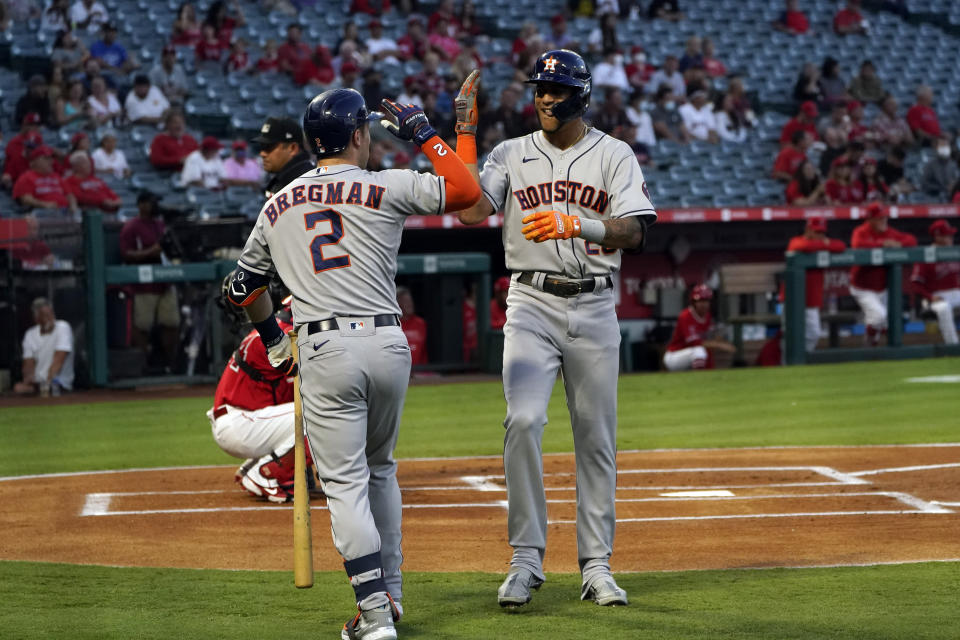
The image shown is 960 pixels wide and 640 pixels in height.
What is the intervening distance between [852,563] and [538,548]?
1.46 meters

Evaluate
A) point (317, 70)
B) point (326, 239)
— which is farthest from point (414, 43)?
point (326, 239)

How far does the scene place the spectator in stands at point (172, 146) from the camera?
15305mm

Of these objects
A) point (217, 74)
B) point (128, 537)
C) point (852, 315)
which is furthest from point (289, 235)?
point (217, 74)

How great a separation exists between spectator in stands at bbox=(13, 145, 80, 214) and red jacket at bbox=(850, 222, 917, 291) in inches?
329

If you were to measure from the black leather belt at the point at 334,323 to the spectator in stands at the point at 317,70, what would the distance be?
43.3ft

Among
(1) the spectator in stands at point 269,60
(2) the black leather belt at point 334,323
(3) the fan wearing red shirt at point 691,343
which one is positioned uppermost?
(1) the spectator in stands at point 269,60

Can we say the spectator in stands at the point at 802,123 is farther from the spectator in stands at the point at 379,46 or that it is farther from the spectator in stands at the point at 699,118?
the spectator in stands at the point at 379,46

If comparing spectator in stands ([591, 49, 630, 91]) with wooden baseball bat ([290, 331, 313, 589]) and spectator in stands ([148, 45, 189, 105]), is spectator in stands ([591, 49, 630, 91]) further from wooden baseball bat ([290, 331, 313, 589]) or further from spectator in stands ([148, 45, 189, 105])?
wooden baseball bat ([290, 331, 313, 589])

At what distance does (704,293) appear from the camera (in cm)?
1398

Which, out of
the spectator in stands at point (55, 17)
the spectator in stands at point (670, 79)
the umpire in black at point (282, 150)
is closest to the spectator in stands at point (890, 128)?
the spectator in stands at point (670, 79)

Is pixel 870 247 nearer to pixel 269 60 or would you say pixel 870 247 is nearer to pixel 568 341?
pixel 269 60

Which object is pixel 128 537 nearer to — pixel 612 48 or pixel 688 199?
pixel 688 199

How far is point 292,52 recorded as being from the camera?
57.8 feet

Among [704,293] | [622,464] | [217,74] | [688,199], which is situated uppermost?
[217,74]
